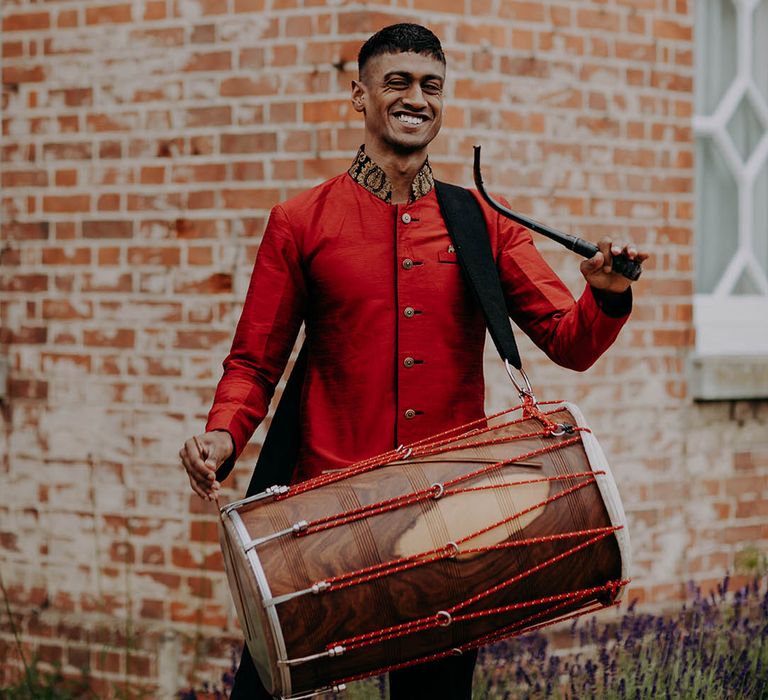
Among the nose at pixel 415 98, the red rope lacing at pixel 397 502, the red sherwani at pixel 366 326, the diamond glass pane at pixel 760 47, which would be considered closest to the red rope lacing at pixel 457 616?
the red rope lacing at pixel 397 502

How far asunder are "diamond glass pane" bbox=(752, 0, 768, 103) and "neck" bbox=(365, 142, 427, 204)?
2822 millimetres

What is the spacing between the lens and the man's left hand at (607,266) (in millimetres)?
2486

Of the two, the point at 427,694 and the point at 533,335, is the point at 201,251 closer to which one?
the point at 533,335

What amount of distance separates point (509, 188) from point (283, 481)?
1.84 m

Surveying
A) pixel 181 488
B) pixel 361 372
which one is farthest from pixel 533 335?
pixel 181 488

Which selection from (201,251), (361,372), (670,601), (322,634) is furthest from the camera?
(670,601)

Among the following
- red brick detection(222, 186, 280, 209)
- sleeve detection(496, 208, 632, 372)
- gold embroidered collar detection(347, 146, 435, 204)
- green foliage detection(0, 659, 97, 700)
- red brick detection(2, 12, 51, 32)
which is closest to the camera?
sleeve detection(496, 208, 632, 372)

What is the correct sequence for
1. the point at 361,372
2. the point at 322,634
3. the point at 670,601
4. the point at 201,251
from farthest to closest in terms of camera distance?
the point at 670,601
the point at 201,251
the point at 361,372
the point at 322,634

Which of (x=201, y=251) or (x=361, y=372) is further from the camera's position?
(x=201, y=251)

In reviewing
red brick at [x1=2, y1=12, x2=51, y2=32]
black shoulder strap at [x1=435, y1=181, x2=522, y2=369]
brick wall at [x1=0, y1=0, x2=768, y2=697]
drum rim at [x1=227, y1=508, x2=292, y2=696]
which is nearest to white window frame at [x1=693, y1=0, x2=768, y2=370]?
brick wall at [x1=0, y1=0, x2=768, y2=697]

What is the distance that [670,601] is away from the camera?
184 inches

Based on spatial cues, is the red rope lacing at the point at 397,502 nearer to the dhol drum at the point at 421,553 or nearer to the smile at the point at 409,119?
the dhol drum at the point at 421,553

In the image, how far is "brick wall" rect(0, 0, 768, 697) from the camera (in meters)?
4.20

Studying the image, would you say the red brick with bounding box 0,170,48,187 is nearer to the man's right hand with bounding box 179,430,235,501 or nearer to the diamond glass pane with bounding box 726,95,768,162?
the man's right hand with bounding box 179,430,235,501
